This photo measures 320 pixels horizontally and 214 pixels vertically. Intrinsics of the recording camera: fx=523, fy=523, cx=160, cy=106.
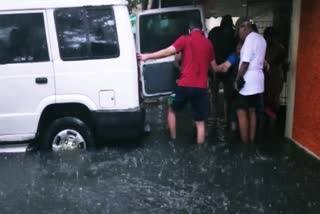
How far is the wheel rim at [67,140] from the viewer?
6840mm

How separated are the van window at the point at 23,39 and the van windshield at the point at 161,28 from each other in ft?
10.5

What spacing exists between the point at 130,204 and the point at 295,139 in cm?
317

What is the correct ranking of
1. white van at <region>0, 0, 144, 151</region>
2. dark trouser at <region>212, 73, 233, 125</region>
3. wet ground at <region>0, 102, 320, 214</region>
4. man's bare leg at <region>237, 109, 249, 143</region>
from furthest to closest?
dark trouser at <region>212, 73, 233, 125</region>, man's bare leg at <region>237, 109, 249, 143</region>, white van at <region>0, 0, 144, 151</region>, wet ground at <region>0, 102, 320, 214</region>

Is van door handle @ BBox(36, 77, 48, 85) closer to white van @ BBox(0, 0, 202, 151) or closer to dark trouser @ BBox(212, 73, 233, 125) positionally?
white van @ BBox(0, 0, 202, 151)

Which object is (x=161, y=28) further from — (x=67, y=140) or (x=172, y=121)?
(x=67, y=140)

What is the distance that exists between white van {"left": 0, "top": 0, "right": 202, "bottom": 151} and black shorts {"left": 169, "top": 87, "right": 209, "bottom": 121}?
2.19ft

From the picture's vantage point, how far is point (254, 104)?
7.30m

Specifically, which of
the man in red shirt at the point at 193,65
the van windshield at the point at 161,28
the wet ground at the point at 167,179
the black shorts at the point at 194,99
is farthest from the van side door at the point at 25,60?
the van windshield at the point at 161,28

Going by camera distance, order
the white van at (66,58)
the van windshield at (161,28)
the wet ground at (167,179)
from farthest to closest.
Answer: the van windshield at (161,28), the white van at (66,58), the wet ground at (167,179)

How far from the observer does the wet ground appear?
17.4 ft

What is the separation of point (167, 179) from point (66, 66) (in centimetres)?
192

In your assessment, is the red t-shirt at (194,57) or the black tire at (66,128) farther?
the red t-shirt at (194,57)

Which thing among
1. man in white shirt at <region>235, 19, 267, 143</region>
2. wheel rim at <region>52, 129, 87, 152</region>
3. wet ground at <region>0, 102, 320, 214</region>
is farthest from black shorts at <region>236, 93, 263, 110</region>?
wheel rim at <region>52, 129, 87, 152</region>

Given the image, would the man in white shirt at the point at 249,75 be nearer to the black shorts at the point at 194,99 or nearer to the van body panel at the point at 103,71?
the black shorts at the point at 194,99
